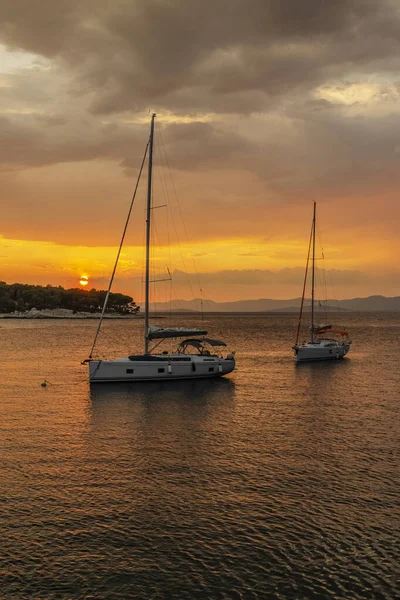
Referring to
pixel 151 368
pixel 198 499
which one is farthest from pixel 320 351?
pixel 198 499

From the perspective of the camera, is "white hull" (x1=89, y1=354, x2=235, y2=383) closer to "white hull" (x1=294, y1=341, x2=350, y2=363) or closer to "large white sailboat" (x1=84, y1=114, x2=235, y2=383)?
"large white sailboat" (x1=84, y1=114, x2=235, y2=383)

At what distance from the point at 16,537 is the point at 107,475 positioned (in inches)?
266

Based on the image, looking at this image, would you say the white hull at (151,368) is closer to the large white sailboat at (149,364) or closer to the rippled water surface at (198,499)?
the large white sailboat at (149,364)

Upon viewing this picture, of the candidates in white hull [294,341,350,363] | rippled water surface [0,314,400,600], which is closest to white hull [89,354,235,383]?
rippled water surface [0,314,400,600]

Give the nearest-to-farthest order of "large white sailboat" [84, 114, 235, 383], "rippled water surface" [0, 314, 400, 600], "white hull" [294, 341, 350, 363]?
"rippled water surface" [0, 314, 400, 600]
"large white sailboat" [84, 114, 235, 383]
"white hull" [294, 341, 350, 363]

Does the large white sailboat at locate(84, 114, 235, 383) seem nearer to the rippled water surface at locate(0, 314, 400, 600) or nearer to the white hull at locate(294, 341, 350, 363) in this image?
the rippled water surface at locate(0, 314, 400, 600)

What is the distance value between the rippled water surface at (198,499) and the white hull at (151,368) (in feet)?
22.7

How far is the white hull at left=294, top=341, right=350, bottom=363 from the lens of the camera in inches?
2936

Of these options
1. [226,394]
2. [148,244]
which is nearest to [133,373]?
[226,394]

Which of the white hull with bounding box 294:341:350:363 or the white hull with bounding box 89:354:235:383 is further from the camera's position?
the white hull with bounding box 294:341:350:363

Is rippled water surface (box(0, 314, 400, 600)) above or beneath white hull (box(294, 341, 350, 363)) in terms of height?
beneath

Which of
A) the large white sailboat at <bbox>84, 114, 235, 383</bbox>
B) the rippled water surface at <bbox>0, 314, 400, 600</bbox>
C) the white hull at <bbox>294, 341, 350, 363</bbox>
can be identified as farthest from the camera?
the white hull at <bbox>294, 341, 350, 363</bbox>

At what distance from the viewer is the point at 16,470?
25062 mm

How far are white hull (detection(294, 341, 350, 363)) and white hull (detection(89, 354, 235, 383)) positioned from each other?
23554 mm
